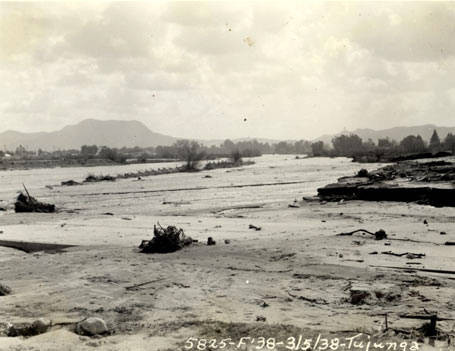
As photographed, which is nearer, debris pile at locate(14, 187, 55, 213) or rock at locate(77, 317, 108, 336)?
rock at locate(77, 317, 108, 336)

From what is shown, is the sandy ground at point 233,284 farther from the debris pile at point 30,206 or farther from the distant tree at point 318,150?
the distant tree at point 318,150

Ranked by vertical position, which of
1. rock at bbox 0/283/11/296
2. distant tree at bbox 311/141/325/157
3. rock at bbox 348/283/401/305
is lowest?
rock at bbox 0/283/11/296

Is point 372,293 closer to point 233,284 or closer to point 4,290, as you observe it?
point 233,284

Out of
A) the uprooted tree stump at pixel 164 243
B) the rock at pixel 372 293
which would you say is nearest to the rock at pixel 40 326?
the rock at pixel 372 293

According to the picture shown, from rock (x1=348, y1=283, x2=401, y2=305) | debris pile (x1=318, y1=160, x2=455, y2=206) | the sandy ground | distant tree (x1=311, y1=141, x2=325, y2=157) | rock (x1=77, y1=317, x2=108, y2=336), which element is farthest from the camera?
distant tree (x1=311, y1=141, x2=325, y2=157)

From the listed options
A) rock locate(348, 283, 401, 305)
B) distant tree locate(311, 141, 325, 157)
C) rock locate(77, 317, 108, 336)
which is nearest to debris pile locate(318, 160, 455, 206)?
rock locate(348, 283, 401, 305)

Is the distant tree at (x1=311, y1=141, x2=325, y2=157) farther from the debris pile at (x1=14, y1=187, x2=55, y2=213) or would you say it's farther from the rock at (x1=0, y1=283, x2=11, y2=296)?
the rock at (x1=0, y1=283, x2=11, y2=296)

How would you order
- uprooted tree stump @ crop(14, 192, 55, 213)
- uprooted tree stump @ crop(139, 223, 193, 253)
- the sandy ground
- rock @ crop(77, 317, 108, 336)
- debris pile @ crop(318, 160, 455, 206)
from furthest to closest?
uprooted tree stump @ crop(14, 192, 55, 213) → debris pile @ crop(318, 160, 455, 206) → uprooted tree stump @ crop(139, 223, 193, 253) → rock @ crop(77, 317, 108, 336) → the sandy ground

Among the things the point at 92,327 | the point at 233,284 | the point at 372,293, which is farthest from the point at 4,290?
the point at 372,293

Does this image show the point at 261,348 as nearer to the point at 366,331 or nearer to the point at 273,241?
the point at 366,331

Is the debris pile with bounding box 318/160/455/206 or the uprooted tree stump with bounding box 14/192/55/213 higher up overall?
the debris pile with bounding box 318/160/455/206
